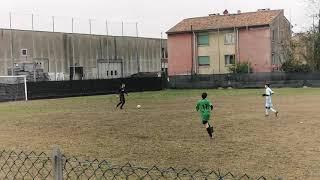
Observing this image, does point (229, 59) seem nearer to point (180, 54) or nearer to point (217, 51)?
point (217, 51)

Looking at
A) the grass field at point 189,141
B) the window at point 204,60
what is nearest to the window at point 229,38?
the window at point 204,60

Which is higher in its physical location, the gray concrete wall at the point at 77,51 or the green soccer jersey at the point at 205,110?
the gray concrete wall at the point at 77,51

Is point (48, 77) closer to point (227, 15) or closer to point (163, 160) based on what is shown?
point (227, 15)

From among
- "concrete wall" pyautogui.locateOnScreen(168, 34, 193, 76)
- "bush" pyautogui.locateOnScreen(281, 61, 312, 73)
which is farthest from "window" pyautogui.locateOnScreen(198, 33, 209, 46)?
"bush" pyautogui.locateOnScreen(281, 61, 312, 73)

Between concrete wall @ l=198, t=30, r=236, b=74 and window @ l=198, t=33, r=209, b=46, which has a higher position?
window @ l=198, t=33, r=209, b=46

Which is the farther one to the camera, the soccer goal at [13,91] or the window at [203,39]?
the window at [203,39]

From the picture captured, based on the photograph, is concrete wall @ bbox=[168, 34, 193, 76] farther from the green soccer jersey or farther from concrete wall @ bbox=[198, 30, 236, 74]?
the green soccer jersey

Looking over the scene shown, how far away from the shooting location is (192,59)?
6631cm

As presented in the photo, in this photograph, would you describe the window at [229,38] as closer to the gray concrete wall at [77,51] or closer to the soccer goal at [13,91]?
the gray concrete wall at [77,51]

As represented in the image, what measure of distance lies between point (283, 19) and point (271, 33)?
21.0 feet

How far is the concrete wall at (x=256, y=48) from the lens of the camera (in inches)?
2416

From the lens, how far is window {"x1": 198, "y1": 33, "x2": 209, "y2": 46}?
65.8m

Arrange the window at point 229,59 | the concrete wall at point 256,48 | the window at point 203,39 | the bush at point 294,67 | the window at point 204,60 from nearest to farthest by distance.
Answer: the concrete wall at point 256,48
the bush at point 294,67
the window at point 229,59
the window at point 204,60
the window at point 203,39

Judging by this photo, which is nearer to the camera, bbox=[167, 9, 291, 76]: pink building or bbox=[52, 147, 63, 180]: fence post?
bbox=[52, 147, 63, 180]: fence post
